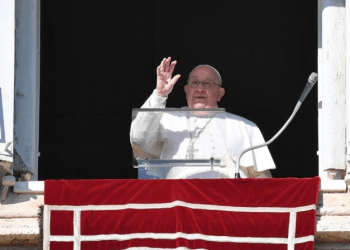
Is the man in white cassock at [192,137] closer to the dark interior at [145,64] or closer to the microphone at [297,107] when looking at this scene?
the microphone at [297,107]

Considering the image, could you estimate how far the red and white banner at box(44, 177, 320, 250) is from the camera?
6.05 meters

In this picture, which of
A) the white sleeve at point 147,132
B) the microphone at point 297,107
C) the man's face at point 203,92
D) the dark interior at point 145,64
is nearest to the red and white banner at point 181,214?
the microphone at point 297,107

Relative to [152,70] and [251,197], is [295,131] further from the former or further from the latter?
[251,197]

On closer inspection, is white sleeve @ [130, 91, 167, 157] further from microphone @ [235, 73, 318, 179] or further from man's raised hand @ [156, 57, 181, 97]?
microphone @ [235, 73, 318, 179]

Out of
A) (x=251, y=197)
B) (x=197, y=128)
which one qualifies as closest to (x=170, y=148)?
(x=197, y=128)

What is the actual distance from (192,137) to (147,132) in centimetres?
26

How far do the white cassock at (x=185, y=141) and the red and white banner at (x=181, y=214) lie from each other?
204mm

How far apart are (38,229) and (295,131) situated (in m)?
3.56

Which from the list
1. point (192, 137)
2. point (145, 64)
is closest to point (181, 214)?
point (192, 137)

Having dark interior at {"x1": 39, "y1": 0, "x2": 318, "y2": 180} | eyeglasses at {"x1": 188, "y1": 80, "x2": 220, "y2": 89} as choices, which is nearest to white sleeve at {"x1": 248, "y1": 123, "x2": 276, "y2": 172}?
eyeglasses at {"x1": 188, "y1": 80, "x2": 220, "y2": 89}

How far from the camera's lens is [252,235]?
6.05 metres

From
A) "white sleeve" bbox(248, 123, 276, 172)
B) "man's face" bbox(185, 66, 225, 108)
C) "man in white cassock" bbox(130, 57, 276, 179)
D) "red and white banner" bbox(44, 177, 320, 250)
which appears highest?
"man's face" bbox(185, 66, 225, 108)

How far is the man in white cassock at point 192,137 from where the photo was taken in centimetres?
630

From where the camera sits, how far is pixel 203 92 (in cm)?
711
